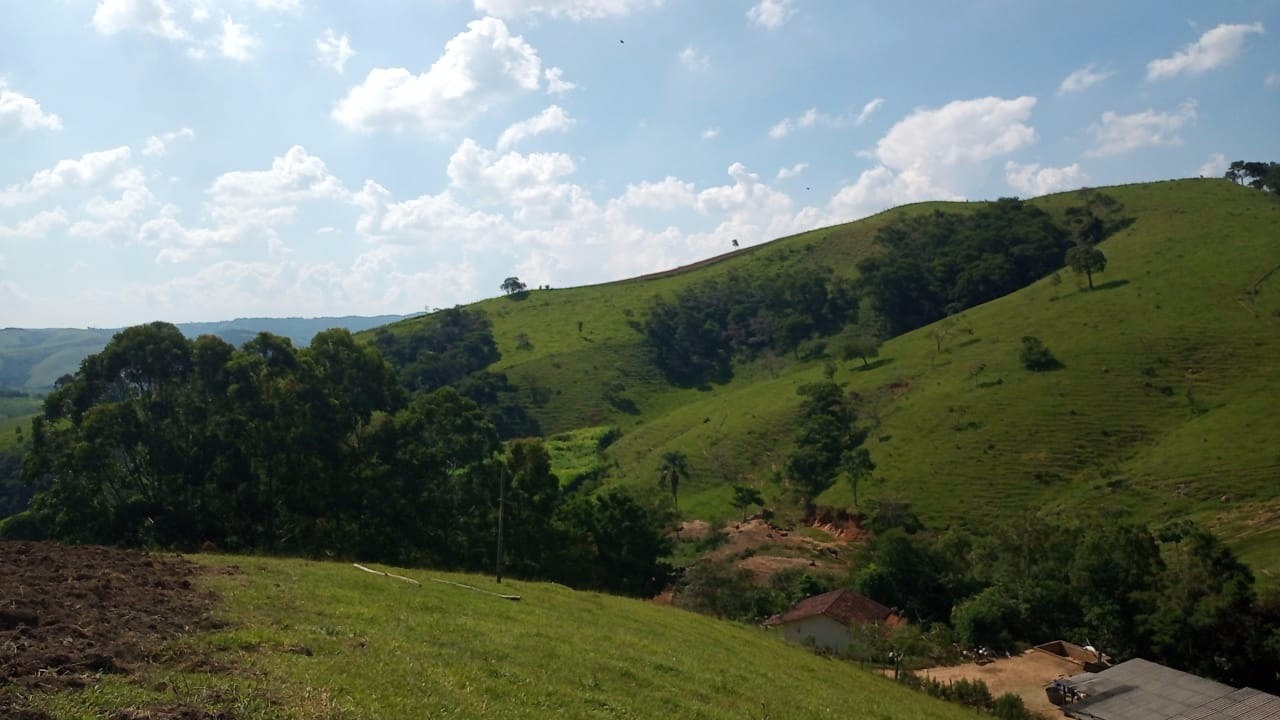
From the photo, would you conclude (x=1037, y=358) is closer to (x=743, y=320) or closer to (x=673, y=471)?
(x=673, y=471)

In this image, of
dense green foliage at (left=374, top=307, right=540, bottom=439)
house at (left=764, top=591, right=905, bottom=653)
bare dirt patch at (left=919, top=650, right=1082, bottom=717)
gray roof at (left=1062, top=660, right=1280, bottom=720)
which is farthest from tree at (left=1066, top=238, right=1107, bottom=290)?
gray roof at (left=1062, top=660, right=1280, bottom=720)

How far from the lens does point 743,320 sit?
130000 mm

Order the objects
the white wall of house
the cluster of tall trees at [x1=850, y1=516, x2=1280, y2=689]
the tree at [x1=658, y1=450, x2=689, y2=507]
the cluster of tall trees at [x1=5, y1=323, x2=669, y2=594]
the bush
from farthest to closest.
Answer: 1. the bush
2. the tree at [x1=658, y1=450, x2=689, y2=507]
3. the white wall of house
4. the cluster of tall trees at [x1=5, y1=323, x2=669, y2=594]
5. the cluster of tall trees at [x1=850, y1=516, x2=1280, y2=689]

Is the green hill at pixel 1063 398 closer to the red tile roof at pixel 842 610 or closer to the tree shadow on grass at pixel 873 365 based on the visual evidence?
the tree shadow on grass at pixel 873 365

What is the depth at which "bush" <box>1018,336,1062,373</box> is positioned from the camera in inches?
2965

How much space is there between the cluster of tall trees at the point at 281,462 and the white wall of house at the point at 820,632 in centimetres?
1144

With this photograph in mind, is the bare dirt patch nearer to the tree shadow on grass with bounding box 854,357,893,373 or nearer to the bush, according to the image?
the bush

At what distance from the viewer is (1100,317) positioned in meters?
82.8

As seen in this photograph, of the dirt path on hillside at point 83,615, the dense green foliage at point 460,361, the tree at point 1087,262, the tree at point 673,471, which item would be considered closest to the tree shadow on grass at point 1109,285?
the tree at point 1087,262

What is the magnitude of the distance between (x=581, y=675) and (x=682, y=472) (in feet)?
203

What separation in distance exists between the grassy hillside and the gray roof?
11061 mm

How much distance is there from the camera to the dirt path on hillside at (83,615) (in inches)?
409

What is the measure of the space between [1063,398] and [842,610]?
36.9m

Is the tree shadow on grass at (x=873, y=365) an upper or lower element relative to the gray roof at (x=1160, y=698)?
upper
